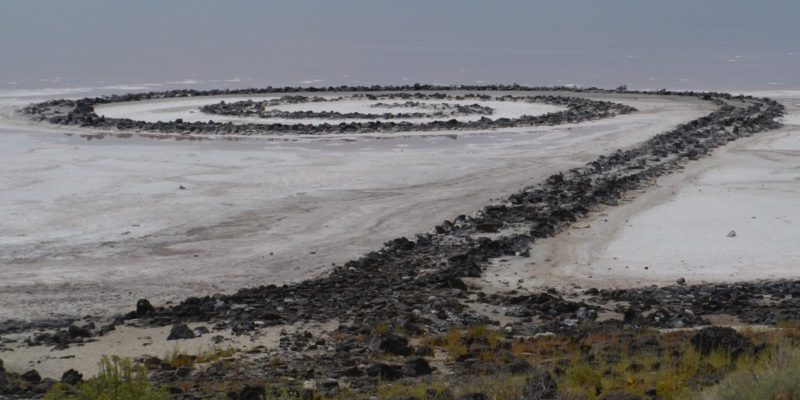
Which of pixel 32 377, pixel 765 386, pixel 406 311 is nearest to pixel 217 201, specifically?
pixel 406 311

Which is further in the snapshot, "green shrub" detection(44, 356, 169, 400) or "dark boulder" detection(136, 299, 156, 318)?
"dark boulder" detection(136, 299, 156, 318)

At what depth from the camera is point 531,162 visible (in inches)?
1123

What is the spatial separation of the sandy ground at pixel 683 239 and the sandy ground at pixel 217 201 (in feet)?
11.1

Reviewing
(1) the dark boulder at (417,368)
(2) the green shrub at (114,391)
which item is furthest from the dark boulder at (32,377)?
(1) the dark boulder at (417,368)

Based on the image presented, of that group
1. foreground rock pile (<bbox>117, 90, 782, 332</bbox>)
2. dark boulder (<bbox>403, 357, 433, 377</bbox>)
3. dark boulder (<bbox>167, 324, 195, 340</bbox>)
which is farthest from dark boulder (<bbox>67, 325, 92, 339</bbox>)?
dark boulder (<bbox>403, 357, 433, 377</bbox>)

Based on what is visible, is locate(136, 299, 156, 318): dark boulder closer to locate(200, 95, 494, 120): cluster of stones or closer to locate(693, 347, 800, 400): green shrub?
locate(693, 347, 800, 400): green shrub

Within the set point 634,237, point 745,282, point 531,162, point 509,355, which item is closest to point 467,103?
point 531,162

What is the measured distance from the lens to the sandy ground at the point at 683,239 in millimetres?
15336

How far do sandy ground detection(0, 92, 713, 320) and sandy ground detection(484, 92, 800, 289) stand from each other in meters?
3.38

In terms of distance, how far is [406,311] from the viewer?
12914mm

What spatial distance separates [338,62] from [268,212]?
7242 cm

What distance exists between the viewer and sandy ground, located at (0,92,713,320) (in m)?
15.2

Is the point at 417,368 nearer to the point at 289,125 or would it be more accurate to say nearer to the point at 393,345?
the point at 393,345

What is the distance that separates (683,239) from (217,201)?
10.6m
